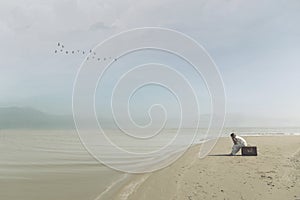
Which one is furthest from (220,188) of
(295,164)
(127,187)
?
(295,164)

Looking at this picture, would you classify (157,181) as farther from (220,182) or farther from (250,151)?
(250,151)

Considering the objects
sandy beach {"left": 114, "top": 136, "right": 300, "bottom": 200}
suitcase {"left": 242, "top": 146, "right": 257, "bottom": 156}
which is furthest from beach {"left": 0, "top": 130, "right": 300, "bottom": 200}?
suitcase {"left": 242, "top": 146, "right": 257, "bottom": 156}

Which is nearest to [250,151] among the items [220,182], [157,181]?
[220,182]

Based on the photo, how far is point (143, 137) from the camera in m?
31.8

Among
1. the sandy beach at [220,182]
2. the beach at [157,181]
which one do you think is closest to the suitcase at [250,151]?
the beach at [157,181]

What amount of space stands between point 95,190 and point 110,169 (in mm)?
4279

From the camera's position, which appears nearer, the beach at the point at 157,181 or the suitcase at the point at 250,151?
the beach at the point at 157,181

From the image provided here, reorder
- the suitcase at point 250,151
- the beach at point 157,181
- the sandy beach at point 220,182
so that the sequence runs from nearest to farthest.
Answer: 1. the sandy beach at point 220,182
2. the beach at point 157,181
3. the suitcase at point 250,151

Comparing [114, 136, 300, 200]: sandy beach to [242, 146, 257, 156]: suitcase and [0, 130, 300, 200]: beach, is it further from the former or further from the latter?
[242, 146, 257, 156]: suitcase

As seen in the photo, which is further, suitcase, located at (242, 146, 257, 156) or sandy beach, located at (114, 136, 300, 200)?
suitcase, located at (242, 146, 257, 156)

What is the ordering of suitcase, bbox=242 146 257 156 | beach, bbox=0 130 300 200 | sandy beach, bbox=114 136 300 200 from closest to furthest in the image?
sandy beach, bbox=114 136 300 200 → beach, bbox=0 130 300 200 → suitcase, bbox=242 146 257 156

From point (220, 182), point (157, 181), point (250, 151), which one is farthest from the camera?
point (250, 151)

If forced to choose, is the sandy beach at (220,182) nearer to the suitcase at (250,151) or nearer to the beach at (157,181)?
the beach at (157,181)

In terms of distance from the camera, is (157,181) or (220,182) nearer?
(220,182)
